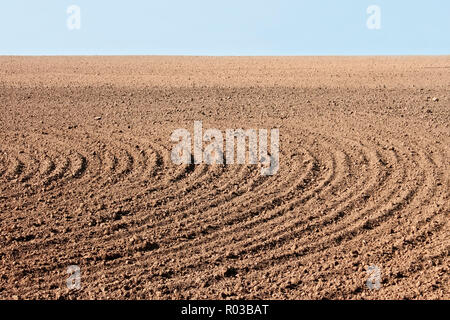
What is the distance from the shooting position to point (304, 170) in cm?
809

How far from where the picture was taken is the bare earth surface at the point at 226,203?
523 cm

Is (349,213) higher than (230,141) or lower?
lower

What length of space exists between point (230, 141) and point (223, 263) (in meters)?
4.27

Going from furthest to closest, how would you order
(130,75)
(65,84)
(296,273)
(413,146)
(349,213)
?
(130,75), (65,84), (413,146), (349,213), (296,273)

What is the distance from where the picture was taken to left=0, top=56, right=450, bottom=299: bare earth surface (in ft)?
17.2

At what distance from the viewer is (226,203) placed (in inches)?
274

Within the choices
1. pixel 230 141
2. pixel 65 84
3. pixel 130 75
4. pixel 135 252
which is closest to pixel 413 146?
pixel 230 141

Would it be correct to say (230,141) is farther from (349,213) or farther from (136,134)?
(349,213)

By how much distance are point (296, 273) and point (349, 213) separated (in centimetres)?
166

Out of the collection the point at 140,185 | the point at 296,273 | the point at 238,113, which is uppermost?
the point at 238,113

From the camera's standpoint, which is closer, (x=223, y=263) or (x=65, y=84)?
(x=223, y=263)

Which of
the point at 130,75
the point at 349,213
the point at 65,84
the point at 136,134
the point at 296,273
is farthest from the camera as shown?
the point at 130,75

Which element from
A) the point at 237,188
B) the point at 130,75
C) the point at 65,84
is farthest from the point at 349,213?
the point at 130,75

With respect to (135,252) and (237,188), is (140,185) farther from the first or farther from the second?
(135,252)
